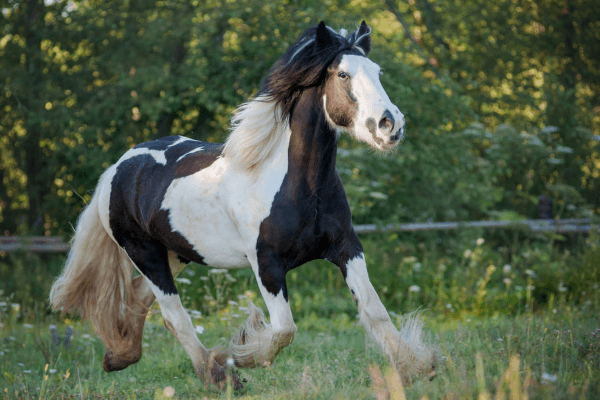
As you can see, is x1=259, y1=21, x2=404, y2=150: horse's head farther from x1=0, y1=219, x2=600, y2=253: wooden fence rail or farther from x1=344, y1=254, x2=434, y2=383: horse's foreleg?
x1=0, y1=219, x2=600, y2=253: wooden fence rail

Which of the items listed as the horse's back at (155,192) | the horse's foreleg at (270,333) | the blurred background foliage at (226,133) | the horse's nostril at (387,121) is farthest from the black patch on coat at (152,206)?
the blurred background foliage at (226,133)

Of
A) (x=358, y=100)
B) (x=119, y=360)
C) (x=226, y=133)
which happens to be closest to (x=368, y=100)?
(x=358, y=100)

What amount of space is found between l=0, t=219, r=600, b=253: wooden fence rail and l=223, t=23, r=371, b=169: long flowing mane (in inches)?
168

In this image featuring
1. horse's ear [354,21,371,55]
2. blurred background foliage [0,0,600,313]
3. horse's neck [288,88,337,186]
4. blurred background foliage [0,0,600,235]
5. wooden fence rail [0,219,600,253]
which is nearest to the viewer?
horse's neck [288,88,337,186]

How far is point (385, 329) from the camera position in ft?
10.7

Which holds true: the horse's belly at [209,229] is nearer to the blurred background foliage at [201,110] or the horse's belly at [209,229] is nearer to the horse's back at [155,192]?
the horse's back at [155,192]

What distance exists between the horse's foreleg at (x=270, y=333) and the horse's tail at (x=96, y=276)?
1.36m

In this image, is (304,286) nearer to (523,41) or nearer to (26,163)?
(26,163)

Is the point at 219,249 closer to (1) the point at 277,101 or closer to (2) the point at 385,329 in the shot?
(1) the point at 277,101

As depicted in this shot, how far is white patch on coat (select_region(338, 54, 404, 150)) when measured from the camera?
293 cm

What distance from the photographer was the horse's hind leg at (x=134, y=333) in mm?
4301

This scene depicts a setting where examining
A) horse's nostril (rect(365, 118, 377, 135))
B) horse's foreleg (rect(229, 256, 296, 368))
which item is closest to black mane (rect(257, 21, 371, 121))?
horse's nostril (rect(365, 118, 377, 135))

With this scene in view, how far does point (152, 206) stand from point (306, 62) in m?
1.49

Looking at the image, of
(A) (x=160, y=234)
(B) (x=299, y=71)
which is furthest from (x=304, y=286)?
(B) (x=299, y=71)
